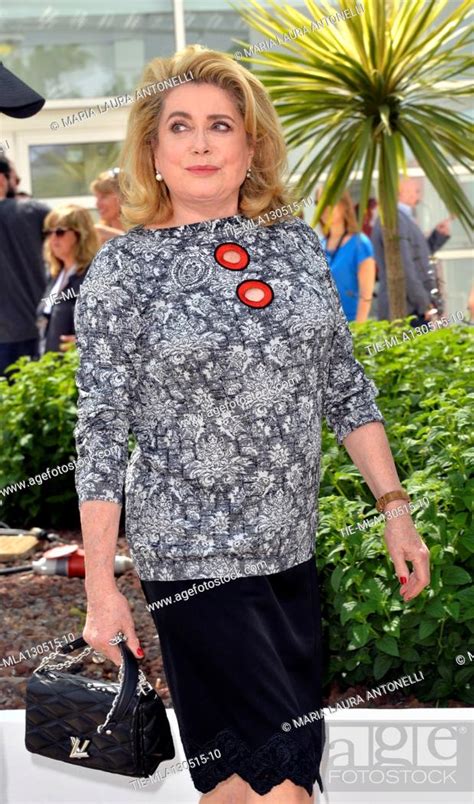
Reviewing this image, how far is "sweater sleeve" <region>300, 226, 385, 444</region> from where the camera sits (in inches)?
109

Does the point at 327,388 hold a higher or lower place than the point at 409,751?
higher

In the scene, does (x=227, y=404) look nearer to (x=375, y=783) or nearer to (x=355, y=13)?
(x=375, y=783)

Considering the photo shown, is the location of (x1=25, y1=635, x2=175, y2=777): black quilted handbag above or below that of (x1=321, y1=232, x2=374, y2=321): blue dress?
below

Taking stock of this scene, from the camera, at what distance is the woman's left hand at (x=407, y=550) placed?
2738mm

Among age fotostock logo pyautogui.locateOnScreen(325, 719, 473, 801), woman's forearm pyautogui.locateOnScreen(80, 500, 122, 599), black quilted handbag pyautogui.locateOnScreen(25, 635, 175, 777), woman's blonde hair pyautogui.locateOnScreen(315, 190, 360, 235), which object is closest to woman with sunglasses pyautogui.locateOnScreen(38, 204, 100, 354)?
woman's blonde hair pyautogui.locateOnScreen(315, 190, 360, 235)

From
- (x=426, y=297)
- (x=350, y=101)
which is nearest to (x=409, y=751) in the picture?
(x=350, y=101)

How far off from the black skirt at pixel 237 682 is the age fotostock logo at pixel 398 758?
34.5 inches

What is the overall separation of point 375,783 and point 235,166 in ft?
5.43

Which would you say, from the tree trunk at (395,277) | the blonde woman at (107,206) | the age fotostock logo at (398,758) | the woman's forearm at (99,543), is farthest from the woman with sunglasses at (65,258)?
the woman's forearm at (99,543)

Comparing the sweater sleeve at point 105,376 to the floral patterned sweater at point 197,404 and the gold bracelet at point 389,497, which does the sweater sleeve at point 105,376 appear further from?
the gold bracelet at point 389,497

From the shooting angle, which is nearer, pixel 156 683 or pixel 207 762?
pixel 207 762

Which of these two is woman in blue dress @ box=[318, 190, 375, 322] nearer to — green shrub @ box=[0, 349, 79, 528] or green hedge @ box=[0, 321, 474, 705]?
green shrub @ box=[0, 349, 79, 528]

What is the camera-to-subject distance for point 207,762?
2518 mm

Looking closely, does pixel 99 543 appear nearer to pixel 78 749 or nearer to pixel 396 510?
pixel 78 749
